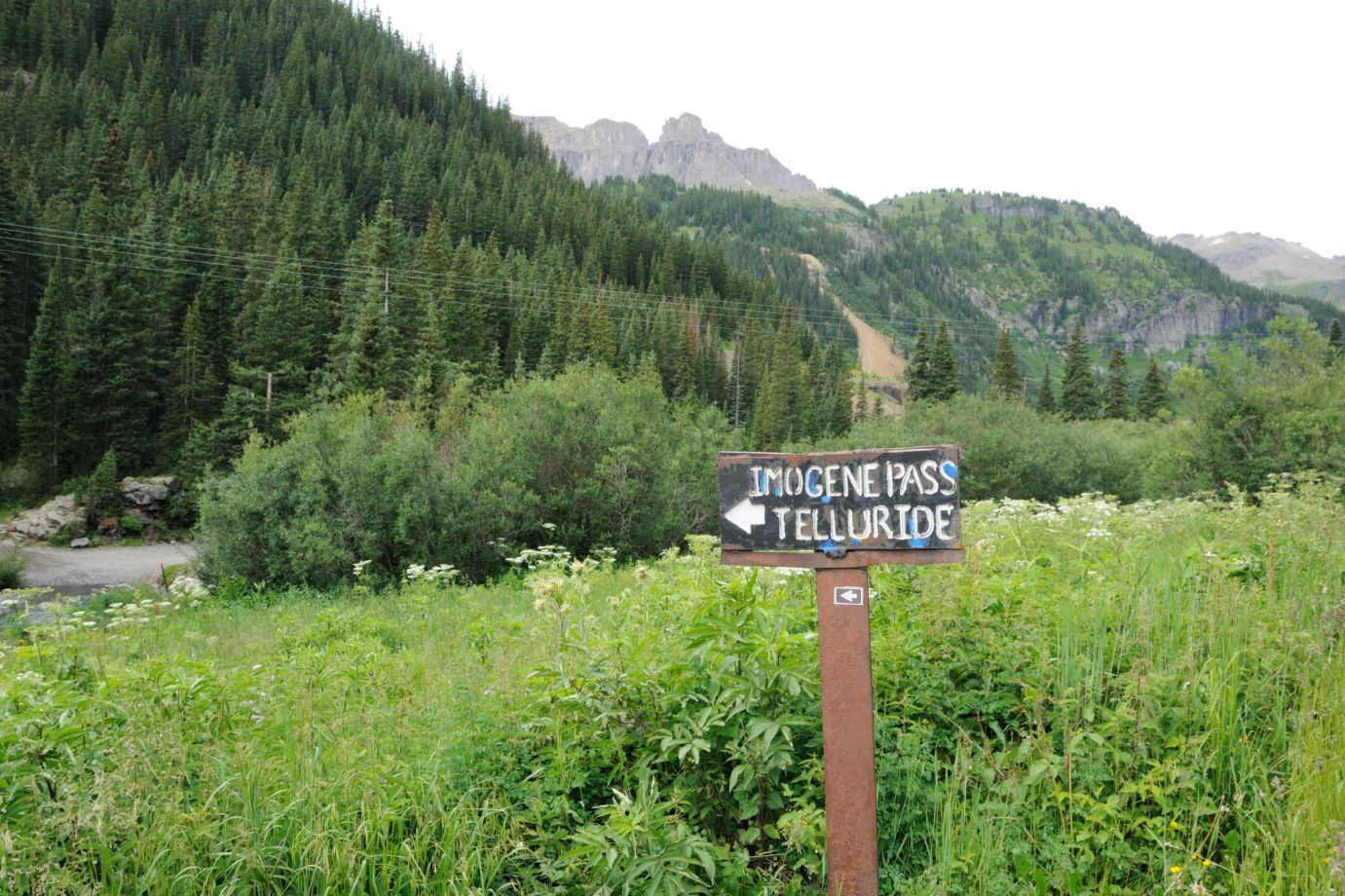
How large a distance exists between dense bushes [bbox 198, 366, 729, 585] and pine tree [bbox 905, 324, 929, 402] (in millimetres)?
38519

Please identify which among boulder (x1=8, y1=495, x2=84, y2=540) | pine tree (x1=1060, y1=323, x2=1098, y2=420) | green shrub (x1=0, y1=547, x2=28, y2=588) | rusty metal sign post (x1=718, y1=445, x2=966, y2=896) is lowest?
green shrub (x1=0, y1=547, x2=28, y2=588)

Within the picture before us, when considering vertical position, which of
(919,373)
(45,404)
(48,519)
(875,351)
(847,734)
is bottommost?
(48,519)

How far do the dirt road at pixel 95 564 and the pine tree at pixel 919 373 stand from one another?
161 ft

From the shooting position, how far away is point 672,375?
71.1m

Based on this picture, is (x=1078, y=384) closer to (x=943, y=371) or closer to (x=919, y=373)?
(x=943, y=371)

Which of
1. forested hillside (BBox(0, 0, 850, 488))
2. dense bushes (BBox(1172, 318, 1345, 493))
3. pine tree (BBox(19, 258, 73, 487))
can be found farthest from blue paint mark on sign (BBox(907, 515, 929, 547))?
pine tree (BBox(19, 258, 73, 487))

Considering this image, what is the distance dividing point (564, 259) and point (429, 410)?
65.8 meters

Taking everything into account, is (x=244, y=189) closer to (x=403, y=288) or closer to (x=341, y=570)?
(x=403, y=288)

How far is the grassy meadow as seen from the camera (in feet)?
9.56

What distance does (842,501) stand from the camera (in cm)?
323

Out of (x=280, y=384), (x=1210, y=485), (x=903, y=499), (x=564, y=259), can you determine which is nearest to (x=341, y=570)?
(x=903, y=499)

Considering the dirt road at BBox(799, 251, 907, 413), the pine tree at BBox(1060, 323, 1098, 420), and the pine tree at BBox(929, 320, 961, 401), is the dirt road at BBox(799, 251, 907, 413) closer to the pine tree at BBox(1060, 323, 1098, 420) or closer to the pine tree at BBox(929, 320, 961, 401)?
the pine tree at BBox(1060, 323, 1098, 420)

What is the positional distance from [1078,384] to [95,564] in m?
70.9

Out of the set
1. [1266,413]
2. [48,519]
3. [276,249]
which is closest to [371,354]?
[48,519]
